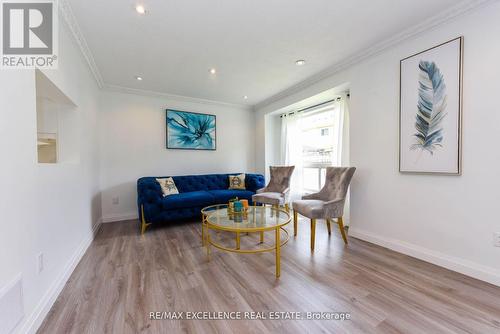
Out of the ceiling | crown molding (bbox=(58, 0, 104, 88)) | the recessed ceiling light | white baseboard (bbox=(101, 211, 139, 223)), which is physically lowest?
white baseboard (bbox=(101, 211, 139, 223))

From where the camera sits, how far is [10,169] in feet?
3.58

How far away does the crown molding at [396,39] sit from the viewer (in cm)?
175

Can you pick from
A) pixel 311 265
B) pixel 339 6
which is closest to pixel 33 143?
pixel 311 265

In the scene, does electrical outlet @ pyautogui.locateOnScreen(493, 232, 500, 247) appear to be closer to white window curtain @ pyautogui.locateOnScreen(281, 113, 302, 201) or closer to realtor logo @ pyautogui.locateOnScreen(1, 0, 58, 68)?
white window curtain @ pyautogui.locateOnScreen(281, 113, 302, 201)

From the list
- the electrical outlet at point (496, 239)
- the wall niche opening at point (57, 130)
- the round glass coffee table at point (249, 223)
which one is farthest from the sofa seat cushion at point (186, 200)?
the electrical outlet at point (496, 239)

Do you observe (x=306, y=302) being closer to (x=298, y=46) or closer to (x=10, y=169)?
(x=10, y=169)

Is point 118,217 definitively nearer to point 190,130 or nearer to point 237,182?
point 190,130

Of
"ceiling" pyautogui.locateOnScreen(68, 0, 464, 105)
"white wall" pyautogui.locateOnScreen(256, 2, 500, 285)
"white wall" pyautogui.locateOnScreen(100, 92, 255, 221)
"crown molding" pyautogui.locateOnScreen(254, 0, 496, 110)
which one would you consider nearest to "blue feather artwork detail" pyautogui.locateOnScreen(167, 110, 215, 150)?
"white wall" pyautogui.locateOnScreen(100, 92, 255, 221)

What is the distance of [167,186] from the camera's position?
342 cm

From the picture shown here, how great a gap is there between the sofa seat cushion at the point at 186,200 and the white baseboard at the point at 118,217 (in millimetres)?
1083

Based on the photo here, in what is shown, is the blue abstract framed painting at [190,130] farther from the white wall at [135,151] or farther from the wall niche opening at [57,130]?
the wall niche opening at [57,130]

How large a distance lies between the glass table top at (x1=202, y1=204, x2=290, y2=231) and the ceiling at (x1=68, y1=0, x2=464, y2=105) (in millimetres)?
1954

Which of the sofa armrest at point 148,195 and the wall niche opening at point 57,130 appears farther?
the sofa armrest at point 148,195

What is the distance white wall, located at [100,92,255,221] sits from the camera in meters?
3.54
